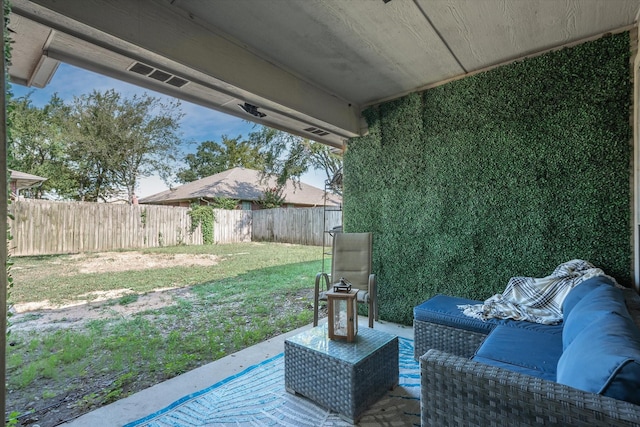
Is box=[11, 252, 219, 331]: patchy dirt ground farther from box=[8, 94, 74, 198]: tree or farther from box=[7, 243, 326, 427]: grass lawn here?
box=[8, 94, 74, 198]: tree

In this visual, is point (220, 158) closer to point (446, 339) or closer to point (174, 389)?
point (174, 389)

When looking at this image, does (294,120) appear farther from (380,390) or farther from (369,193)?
(380,390)

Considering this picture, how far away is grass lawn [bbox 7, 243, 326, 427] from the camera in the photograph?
7.79 feet

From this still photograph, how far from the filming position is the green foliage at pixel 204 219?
9453 mm

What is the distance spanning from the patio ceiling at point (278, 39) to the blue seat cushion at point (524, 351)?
2.27m

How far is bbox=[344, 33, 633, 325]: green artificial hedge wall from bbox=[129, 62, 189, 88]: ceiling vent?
229 centimetres

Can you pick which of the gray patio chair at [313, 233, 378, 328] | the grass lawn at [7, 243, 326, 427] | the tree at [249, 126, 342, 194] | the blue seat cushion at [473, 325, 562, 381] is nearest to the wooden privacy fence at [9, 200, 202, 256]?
the grass lawn at [7, 243, 326, 427]

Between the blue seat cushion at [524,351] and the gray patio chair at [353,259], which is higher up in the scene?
the gray patio chair at [353,259]

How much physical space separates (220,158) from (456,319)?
1582 cm

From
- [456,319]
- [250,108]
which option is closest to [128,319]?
[250,108]

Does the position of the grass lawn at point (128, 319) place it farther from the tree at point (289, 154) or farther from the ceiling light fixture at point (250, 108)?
the tree at point (289, 154)

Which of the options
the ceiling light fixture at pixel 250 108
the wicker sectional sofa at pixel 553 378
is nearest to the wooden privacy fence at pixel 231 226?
the ceiling light fixture at pixel 250 108

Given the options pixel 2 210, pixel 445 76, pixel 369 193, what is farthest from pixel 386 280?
pixel 2 210

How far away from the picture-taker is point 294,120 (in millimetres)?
3443
